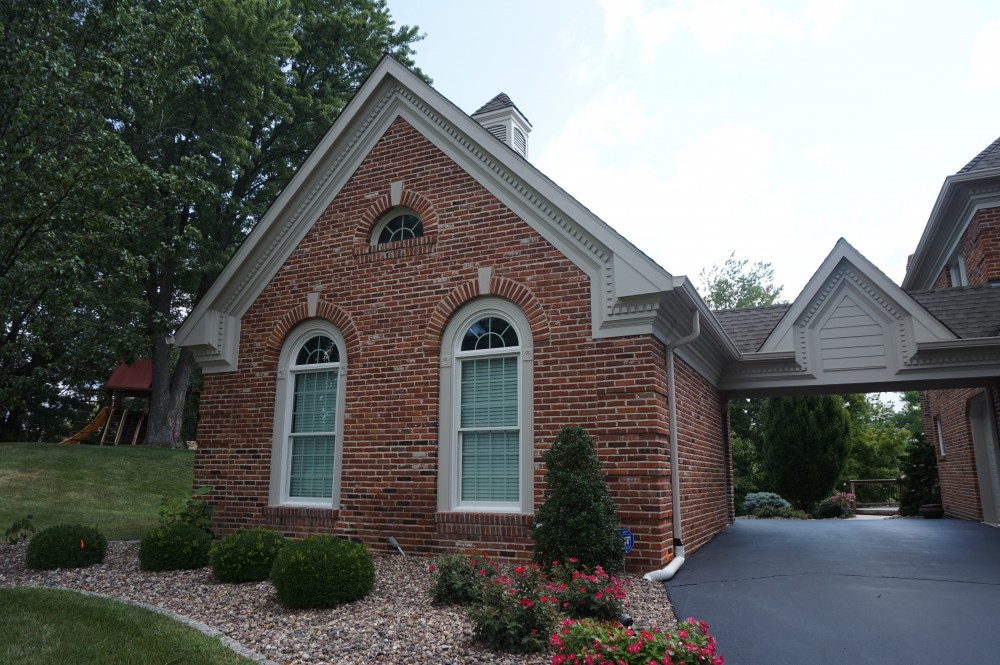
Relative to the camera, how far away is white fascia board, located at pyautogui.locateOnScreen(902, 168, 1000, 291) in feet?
43.2

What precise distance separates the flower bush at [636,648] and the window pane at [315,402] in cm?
664

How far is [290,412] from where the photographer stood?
414 inches

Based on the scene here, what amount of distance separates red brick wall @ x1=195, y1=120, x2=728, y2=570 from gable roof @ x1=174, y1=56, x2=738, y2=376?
18 centimetres

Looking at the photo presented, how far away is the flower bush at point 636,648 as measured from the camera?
3.91m

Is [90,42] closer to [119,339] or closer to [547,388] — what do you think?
[119,339]

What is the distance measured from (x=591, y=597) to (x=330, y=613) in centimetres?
244

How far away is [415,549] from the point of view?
29.6ft

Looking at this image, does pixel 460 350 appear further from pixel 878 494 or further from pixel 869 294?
pixel 878 494

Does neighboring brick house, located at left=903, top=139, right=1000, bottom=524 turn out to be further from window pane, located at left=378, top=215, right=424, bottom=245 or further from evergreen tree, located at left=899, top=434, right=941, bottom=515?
window pane, located at left=378, top=215, right=424, bottom=245

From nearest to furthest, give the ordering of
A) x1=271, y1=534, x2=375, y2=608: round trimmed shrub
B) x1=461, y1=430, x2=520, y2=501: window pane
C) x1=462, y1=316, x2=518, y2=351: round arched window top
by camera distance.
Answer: x1=271, y1=534, x2=375, y2=608: round trimmed shrub, x1=461, y1=430, x2=520, y2=501: window pane, x1=462, y1=316, x2=518, y2=351: round arched window top

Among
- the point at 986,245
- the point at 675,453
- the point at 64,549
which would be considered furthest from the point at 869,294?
the point at 64,549

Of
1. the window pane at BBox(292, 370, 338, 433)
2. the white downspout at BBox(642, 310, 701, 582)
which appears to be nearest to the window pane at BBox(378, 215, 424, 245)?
the window pane at BBox(292, 370, 338, 433)

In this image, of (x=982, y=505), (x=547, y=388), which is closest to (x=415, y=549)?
(x=547, y=388)

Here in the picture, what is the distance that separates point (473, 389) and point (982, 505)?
38.7 feet
